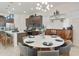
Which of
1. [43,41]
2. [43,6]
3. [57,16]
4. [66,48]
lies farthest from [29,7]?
[66,48]

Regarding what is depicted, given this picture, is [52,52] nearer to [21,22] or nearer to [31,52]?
[31,52]

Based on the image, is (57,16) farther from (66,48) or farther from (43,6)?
(66,48)

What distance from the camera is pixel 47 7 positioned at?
2141 millimetres

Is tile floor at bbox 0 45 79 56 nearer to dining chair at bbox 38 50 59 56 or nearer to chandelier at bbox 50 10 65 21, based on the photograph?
dining chair at bbox 38 50 59 56

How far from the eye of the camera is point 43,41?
2.13 m

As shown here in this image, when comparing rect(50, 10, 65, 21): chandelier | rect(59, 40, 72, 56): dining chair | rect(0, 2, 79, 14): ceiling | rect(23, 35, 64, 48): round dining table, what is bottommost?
rect(59, 40, 72, 56): dining chair

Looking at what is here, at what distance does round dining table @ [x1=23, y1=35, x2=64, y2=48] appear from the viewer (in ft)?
6.96

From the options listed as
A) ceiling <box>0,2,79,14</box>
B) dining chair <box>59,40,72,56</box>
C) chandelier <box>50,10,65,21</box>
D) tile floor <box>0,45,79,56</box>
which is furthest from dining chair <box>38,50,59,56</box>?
ceiling <box>0,2,79,14</box>

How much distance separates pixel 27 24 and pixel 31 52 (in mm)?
406

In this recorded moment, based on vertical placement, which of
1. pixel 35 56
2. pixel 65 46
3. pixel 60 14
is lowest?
pixel 35 56

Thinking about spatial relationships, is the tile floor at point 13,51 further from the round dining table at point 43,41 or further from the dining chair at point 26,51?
the round dining table at point 43,41

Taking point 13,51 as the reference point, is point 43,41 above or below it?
above

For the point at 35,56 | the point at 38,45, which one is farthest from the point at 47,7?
the point at 35,56

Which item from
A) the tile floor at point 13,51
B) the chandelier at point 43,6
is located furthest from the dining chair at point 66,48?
the chandelier at point 43,6
